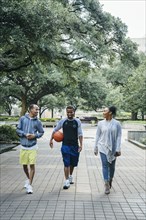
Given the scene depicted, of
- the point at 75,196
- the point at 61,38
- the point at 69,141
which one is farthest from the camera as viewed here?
the point at 61,38

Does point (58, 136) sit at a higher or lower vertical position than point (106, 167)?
higher

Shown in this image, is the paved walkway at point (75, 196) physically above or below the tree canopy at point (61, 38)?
below

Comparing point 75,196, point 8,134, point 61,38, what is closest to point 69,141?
point 75,196

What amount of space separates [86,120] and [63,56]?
4727cm

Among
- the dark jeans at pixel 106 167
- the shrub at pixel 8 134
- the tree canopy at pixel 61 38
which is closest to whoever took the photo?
the dark jeans at pixel 106 167

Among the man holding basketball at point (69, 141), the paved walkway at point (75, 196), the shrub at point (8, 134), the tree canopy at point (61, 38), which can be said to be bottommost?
the paved walkway at point (75, 196)

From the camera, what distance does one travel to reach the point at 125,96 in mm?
52906

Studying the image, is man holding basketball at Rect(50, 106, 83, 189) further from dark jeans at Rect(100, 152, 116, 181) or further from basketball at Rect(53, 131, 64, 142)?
dark jeans at Rect(100, 152, 116, 181)

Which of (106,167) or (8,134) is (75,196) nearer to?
(106,167)

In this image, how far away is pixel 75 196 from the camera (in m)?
7.82

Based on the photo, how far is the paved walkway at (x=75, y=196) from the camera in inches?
254

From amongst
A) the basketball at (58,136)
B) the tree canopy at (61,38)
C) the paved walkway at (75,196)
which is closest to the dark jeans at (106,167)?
the paved walkway at (75,196)

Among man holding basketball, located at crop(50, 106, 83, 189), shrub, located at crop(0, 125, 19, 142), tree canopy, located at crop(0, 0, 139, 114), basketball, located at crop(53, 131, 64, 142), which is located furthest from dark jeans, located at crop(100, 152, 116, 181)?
shrub, located at crop(0, 125, 19, 142)

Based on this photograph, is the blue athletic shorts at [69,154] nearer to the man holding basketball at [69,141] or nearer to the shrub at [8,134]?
the man holding basketball at [69,141]
